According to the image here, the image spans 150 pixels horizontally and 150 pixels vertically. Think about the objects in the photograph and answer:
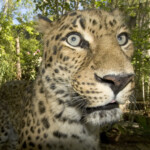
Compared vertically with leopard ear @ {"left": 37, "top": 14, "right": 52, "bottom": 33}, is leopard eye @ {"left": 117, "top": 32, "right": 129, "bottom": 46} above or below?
below

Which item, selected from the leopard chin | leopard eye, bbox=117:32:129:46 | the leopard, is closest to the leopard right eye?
the leopard

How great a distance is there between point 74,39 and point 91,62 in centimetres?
47

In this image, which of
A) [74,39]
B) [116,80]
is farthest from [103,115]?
[74,39]

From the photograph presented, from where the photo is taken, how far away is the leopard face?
1570mm

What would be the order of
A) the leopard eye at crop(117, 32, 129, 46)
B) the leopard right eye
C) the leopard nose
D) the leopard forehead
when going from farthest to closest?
1. the leopard eye at crop(117, 32, 129, 46)
2. the leopard right eye
3. the leopard forehead
4. the leopard nose

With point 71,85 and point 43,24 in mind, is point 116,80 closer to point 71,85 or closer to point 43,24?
point 71,85

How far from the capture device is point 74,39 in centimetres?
210

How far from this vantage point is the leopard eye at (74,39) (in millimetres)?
2076

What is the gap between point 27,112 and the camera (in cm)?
233

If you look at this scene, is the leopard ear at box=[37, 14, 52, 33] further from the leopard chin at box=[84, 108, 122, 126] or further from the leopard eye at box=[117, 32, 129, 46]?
the leopard chin at box=[84, 108, 122, 126]

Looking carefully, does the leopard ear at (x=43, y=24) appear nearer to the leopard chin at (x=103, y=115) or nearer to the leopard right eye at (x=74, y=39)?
the leopard right eye at (x=74, y=39)

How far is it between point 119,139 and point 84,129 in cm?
416

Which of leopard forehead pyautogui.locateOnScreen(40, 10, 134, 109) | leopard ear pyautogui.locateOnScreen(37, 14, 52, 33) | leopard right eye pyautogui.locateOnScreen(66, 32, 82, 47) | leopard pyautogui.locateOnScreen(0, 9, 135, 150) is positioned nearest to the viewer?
leopard forehead pyautogui.locateOnScreen(40, 10, 134, 109)

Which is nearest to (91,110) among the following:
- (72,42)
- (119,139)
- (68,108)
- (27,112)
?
(68,108)
